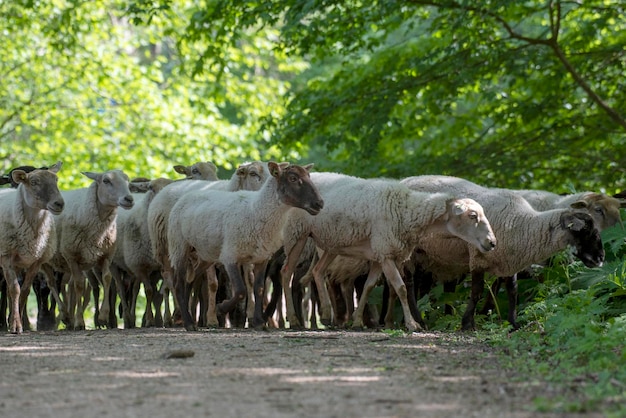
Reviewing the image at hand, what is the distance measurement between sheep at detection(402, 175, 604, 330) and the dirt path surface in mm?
1990

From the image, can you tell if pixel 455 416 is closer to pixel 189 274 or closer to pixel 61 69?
pixel 189 274

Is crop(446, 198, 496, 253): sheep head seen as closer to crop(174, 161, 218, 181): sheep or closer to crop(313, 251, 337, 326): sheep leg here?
crop(313, 251, 337, 326): sheep leg

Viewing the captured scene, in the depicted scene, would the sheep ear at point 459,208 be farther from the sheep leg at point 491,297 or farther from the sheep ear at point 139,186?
the sheep ear at point 139,186

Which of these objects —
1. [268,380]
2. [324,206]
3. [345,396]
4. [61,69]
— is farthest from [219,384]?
[61,69]

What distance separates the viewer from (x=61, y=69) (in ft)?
98.7

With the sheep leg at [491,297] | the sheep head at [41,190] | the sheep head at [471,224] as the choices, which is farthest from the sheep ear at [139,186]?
the sheep head at [471,224]

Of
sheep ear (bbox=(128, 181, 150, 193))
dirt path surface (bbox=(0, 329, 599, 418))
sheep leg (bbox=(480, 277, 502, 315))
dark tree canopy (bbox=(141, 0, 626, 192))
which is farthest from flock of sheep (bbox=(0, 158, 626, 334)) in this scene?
dark tree canopy (bbox=(141, 0, 626, 192))

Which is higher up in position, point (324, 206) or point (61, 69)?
point (61, 69)

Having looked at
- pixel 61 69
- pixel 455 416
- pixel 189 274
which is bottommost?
pixel 455 416

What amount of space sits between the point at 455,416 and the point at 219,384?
1.79 meters

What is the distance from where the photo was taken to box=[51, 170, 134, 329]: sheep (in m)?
13.8

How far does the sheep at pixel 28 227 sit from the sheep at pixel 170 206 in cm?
131

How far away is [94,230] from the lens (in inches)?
547

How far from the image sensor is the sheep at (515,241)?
11828mm
